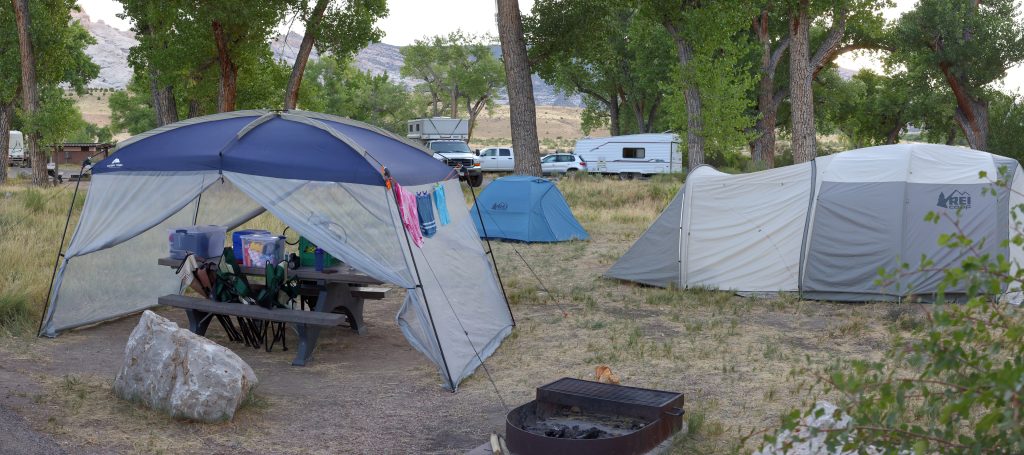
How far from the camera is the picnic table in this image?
747 cm

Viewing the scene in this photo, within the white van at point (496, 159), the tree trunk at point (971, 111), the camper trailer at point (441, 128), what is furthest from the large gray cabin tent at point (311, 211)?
the camper trailer at point (441, 128)

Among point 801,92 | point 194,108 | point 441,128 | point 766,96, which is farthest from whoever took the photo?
point 441,128

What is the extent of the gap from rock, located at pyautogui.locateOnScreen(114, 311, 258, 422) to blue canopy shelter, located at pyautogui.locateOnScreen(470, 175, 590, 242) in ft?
30.5

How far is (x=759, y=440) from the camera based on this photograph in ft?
18.1

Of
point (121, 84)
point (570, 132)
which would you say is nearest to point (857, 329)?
point (570, 132)

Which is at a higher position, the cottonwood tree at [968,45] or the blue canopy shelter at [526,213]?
the cottonwood tree at [968,45]

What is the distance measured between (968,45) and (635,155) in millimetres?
12548

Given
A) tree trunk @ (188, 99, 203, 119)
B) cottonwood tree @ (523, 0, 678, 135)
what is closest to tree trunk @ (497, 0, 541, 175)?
cottonwood tree @ (523, 0, 678, 135)

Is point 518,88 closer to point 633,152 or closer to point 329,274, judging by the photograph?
point 329,274

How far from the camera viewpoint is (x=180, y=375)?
5.93 meters

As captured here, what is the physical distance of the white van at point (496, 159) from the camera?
37625mm

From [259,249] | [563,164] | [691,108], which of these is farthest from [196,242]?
[563,164]

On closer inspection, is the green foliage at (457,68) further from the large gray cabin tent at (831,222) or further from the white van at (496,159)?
the large gray cabin tent at (831,222)

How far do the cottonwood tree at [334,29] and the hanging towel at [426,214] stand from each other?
1521 cm
